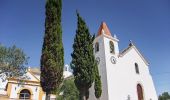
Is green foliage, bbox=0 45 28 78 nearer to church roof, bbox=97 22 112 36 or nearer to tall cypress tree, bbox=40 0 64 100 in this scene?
tall cypress tree, bbox=40 0 64 100

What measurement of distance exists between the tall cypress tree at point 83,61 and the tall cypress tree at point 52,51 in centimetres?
381

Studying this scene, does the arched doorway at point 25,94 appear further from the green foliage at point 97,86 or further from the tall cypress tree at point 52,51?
the tall cypress tree at point 52,51

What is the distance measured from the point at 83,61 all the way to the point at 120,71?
10908mm

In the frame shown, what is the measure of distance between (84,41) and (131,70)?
13536 millimetres

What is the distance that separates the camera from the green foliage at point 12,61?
67.4 feet

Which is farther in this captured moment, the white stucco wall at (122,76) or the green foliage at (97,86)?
the white stucco wall at (122,76)

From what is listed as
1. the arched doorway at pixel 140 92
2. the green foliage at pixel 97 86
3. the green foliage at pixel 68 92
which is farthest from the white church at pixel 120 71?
the green foliage at pixel 68 92

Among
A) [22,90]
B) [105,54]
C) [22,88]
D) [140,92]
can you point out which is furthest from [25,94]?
[140,92]

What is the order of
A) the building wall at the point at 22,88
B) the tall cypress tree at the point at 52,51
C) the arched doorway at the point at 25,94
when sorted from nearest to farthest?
1. the tall cypress tree at the point at 52,51
2. the building wall at the point at 22,88
3. the arched doorway at the point at 25,94

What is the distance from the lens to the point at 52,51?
1733 centimetres

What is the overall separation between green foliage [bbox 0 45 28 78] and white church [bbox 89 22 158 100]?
1243cm

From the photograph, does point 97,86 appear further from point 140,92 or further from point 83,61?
point 140,92

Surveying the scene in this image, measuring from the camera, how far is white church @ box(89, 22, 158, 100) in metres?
27.8

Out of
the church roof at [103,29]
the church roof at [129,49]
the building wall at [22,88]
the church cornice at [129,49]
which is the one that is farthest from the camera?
the church roof at [129,49]
